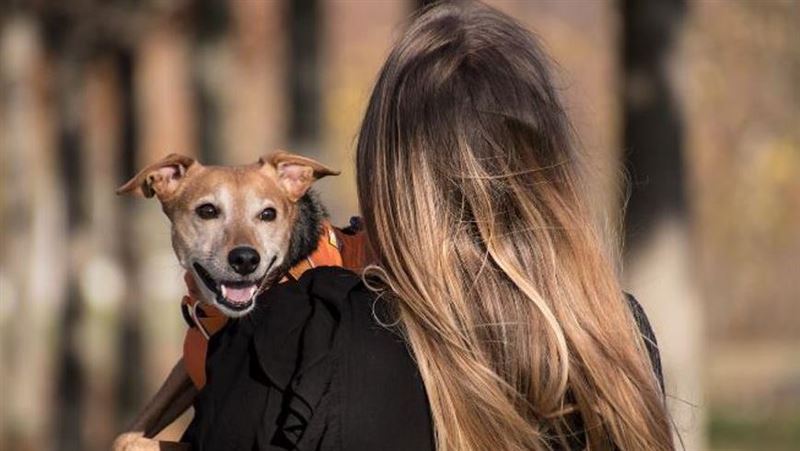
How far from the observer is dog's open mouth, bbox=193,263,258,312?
4.48 metres

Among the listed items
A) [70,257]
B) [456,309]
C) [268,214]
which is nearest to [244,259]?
[268,214]

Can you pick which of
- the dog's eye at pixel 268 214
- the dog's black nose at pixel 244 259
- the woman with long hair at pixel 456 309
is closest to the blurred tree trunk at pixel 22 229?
the dog's eye at pixel 268 214

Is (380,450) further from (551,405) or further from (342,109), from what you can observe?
(342,109)

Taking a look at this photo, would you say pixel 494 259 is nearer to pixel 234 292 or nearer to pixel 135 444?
pixel 234 292

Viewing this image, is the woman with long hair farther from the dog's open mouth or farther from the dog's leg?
the dog's leg

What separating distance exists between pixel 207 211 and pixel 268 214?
0.58 feet

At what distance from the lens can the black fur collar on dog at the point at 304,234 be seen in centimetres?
458

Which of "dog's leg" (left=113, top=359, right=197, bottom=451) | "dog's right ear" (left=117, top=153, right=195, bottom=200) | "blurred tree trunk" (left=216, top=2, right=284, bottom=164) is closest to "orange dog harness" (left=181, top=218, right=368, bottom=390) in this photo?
"dog's leg" (left=113, top=359, right=197, bottom=451)

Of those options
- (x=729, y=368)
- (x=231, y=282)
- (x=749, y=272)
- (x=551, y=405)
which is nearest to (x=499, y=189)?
(x=551, y=405)

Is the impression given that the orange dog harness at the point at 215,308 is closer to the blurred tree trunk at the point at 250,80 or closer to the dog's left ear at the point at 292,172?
the dog's left ear at the point at 292,172

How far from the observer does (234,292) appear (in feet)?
15.0

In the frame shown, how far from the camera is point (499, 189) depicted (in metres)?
Result: 3.77

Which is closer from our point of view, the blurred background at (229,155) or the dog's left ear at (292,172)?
the dog's left ear at (292,172)

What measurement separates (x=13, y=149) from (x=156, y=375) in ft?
16.1
